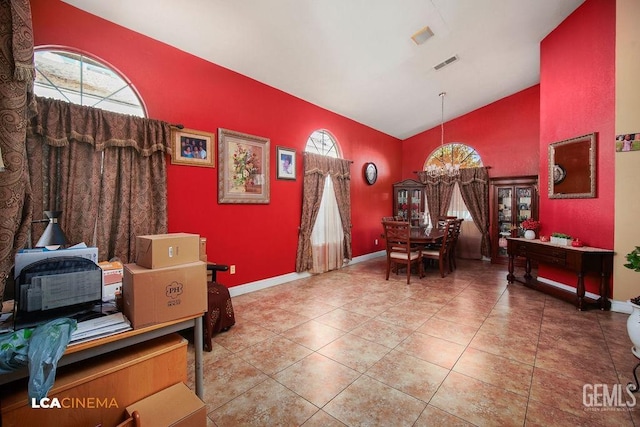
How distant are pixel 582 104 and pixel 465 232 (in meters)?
3.28

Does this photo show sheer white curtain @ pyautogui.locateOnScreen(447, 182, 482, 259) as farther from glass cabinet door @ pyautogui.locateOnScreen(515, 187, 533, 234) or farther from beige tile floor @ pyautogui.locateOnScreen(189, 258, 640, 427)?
beige tile floor @ pyautogui.locateOnScreen(189, 258, 640, 427)

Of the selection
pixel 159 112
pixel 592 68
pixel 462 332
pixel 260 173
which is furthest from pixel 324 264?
pixel 592 68

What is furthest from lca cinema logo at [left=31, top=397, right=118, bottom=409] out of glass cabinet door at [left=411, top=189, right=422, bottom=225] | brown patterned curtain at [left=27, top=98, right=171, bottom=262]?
glass cabinet door at [left=411, top=189, right=422, bottom=225]

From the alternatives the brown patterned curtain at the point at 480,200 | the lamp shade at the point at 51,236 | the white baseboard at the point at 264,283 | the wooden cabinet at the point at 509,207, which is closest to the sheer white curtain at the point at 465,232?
the brown patterned curtain at the point at 480,200

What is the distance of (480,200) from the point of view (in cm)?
580

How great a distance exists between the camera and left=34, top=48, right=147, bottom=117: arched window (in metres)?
2.33

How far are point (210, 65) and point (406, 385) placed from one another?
12.9 ft

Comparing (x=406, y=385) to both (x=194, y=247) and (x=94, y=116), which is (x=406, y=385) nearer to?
(x=194, y=247)

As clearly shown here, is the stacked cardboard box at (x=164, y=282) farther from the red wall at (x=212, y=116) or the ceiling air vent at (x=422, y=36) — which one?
the ceiling air vent at (x=422, y=36)

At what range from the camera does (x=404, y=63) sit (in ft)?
12.7

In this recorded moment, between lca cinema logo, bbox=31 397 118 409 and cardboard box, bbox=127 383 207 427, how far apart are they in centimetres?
9

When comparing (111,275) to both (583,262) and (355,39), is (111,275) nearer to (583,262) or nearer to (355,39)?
(355,39)

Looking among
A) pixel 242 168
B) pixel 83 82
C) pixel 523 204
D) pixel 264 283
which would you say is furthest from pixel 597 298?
pixel 83 82

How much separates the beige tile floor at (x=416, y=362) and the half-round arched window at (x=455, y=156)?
3592 millimetres
